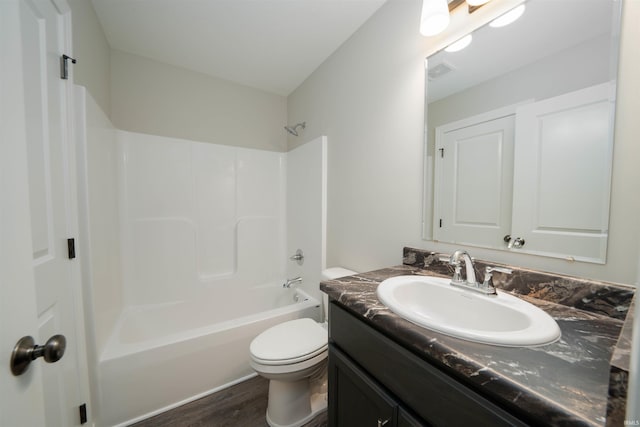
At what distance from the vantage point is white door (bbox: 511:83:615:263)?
27.2 inches

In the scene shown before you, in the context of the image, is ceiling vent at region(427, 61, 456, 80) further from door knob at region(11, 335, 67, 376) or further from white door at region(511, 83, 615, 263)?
door knob at region(11, 335, 67, 376)

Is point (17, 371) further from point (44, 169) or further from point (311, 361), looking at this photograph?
point (311, 361)

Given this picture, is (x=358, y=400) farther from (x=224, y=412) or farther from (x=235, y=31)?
(x=235, y=31)

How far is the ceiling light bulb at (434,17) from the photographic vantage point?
3.17ft

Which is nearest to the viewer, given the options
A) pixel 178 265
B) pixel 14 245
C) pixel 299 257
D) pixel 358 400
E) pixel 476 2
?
pixel 14 245

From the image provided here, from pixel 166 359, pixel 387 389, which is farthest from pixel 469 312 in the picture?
pixel 166 359

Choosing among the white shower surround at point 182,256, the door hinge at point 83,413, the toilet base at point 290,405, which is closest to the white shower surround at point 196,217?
the white shower surround at point 182,256

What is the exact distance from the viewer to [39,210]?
0.80 metres

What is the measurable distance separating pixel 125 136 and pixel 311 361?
2196 millimetres

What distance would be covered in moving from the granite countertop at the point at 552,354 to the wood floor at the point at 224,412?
1.10 metres

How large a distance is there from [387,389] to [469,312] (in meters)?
0.40

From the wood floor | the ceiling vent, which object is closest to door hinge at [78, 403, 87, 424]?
the wood floor

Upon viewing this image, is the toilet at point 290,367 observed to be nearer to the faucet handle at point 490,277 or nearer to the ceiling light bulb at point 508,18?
the faucet handle at point 490,277

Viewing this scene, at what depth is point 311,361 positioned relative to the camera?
3.98 ft
